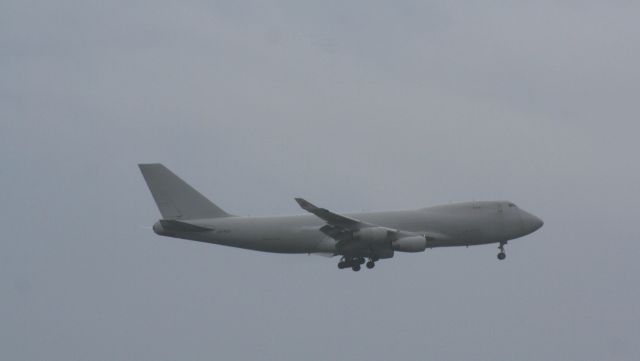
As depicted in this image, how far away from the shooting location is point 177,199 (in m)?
87.8

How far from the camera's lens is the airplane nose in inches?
3492

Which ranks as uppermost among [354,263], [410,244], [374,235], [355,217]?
[355,217]

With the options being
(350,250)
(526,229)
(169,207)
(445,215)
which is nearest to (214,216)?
(169,207)

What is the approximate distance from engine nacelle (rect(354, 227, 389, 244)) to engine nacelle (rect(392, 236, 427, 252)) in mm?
932

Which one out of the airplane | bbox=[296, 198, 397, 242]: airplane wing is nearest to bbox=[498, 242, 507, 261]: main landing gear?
the airplane

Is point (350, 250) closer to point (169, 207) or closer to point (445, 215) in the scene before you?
point (445, 215)

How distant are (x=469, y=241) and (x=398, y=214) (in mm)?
5312

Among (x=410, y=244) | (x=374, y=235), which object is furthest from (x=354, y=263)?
(x=410, y=244)

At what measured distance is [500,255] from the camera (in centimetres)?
8812

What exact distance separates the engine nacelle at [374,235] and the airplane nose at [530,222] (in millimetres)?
11224

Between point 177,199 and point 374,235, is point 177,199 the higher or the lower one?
the higher one

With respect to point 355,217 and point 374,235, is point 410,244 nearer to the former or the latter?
point 374,235

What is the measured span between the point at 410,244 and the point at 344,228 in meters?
4.70

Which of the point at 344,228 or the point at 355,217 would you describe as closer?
the point at 344,228
